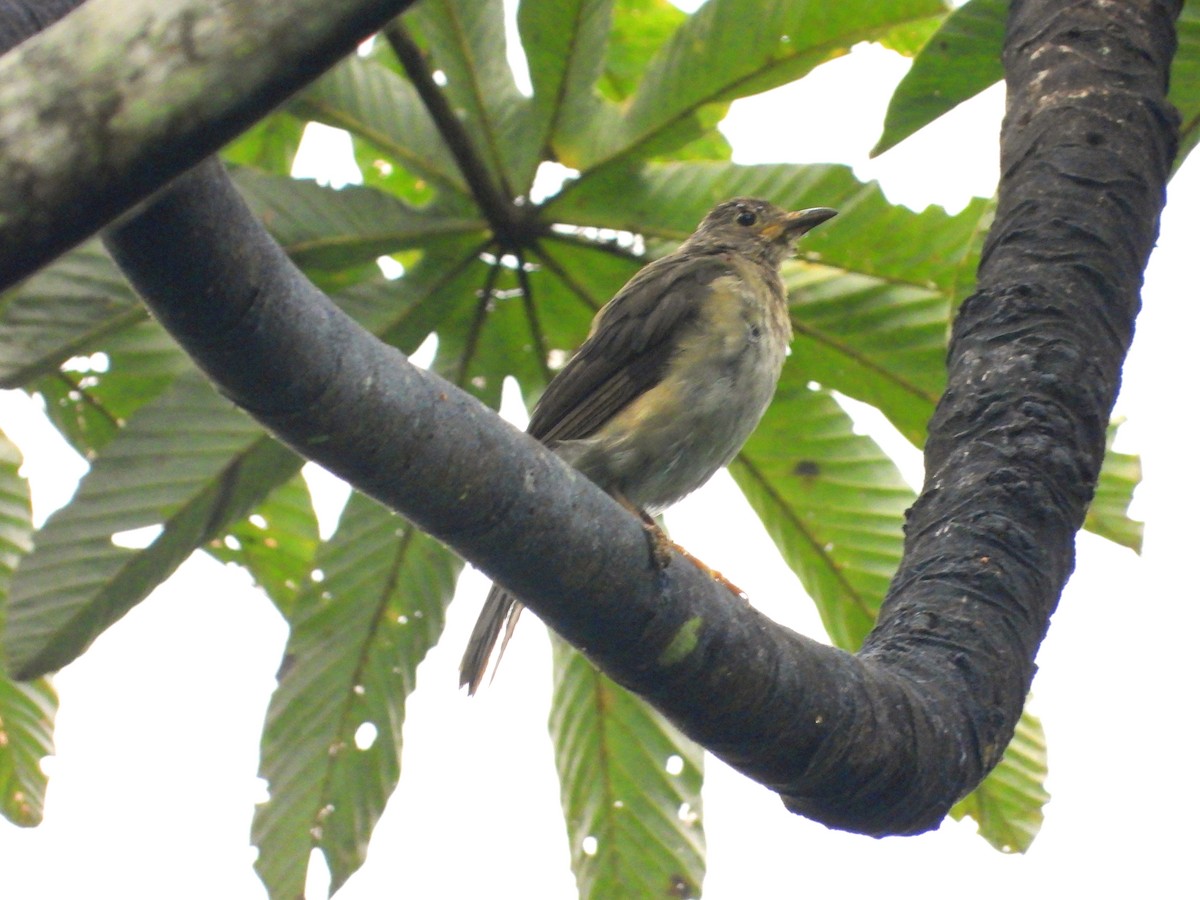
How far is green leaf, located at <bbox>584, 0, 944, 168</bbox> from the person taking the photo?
402 cm

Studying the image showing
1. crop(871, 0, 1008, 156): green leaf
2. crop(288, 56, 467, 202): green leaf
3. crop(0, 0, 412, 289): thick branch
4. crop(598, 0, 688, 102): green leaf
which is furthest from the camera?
crop(598, 0, 688, 102): green leaf

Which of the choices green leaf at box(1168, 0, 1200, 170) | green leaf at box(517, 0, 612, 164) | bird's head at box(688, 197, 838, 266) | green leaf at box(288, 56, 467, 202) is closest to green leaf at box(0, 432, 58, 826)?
green leaf at box(288, 56, 467, 202)

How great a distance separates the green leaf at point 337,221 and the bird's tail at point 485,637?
40.8 inches

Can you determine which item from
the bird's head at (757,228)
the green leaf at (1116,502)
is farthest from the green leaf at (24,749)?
the green leaf at (1116,502)

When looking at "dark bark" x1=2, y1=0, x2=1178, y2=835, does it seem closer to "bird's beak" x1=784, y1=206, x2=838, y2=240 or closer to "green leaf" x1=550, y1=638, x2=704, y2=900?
"bird's beak" x1=784, y1=206, x2=838, y2=240

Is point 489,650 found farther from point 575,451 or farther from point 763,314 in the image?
point 763,314

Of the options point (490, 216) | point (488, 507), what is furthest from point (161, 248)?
point (490, 216)

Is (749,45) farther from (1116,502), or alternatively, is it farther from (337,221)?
(1116,502)

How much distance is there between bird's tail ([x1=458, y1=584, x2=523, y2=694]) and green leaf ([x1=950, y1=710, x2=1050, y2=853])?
4.47 ft

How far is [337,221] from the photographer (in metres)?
4.21

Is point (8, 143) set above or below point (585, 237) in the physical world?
below

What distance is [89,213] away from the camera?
1.31 meters

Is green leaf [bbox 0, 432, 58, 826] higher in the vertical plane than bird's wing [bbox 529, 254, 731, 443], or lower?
lower

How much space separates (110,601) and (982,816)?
2439 millimetres
